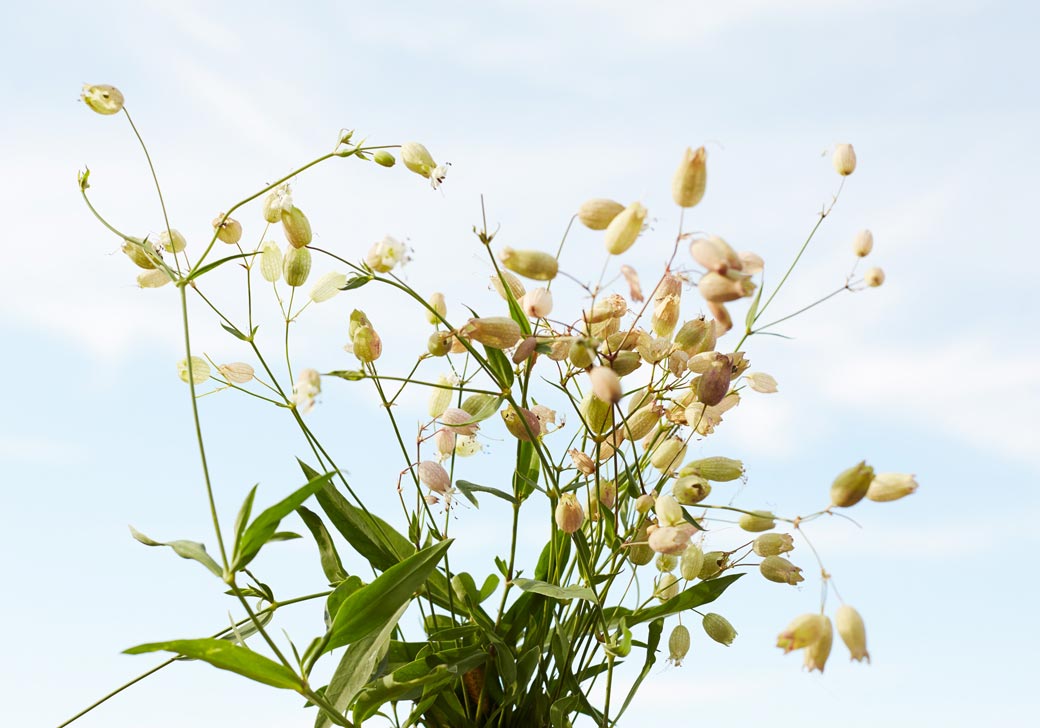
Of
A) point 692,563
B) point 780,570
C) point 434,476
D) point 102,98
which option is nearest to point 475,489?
point 434,476

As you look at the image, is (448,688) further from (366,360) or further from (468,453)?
(366,360)

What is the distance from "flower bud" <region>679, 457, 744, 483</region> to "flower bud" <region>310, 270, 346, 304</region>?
0.46 m

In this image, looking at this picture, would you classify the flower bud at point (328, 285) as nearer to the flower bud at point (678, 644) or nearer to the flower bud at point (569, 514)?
the flower bud at point (569, 514)

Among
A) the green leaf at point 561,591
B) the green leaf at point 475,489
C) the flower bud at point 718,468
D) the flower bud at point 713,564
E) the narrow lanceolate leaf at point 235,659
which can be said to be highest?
the flower bud at point 718,468

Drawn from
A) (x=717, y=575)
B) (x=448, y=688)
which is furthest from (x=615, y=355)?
(x=448, y=688)

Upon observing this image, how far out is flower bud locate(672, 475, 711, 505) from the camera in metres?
1.11

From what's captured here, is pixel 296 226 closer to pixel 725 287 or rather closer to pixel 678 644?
pixel 725 287

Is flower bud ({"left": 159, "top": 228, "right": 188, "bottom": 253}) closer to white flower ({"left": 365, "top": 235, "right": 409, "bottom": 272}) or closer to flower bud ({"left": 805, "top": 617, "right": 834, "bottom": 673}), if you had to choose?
white flower ({"left": 365, "top": 235, "right": 409, "bottom": 272})

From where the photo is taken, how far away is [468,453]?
126 centimetres

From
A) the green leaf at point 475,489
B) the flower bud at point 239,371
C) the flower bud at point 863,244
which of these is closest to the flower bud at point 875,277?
the flower bud at point 863,244

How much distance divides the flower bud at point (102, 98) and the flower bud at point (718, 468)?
31.2 inches

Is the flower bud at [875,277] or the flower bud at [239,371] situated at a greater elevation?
the flower bud at [875,277]

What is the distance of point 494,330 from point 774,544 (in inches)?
16.6

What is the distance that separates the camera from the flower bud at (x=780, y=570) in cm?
117
